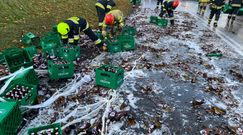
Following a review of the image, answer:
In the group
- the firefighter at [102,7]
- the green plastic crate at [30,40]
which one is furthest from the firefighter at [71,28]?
the firefighter at [102,7]

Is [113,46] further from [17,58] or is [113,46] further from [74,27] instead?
[17,58]

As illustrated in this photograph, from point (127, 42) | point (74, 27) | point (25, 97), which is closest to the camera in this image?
point (25, 97)

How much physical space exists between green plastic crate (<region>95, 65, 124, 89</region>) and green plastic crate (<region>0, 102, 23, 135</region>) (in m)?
2.07

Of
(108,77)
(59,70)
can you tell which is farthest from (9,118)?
(108,77)

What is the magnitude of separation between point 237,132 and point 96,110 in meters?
2.75

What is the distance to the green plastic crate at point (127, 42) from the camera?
27.3ft

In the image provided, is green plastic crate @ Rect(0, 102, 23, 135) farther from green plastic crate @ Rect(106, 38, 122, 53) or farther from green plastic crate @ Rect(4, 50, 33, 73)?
green plastic crate @ Rect(106, 38, 122, 53)

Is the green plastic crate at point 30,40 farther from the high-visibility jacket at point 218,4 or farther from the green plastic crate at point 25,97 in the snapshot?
the high-visibility jacket at point 218,4

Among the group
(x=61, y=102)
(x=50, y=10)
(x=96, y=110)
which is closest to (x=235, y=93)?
(x=96, y=110)

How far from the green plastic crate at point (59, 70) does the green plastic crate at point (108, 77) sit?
78cm

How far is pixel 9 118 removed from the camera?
371 cm

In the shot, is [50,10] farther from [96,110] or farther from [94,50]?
[96,110]

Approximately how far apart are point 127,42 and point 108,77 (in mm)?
3167

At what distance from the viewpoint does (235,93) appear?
5.79 meters
